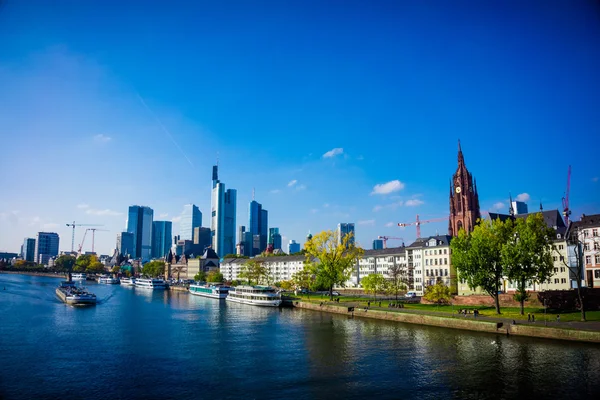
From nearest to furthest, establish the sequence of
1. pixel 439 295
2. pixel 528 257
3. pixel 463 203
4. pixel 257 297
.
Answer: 1. pixel 528 257
2. pixel 439 295
3. pixel 257 297
4. pixel 463 203

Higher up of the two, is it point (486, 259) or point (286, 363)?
point (486, 259)

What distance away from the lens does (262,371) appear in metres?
50.4

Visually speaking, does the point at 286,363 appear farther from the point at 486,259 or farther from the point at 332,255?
the point at 332,255

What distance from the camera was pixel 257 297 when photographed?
140m

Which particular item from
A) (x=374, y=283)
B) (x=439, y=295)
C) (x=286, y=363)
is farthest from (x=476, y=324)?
(x=374, y=283)

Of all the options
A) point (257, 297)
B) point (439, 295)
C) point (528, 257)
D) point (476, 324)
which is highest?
point (528, 257)

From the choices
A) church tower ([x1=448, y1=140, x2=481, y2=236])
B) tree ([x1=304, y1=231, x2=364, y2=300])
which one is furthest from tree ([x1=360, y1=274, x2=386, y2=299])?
church tower ([x1=448, y1=140, x2=481, y2=236])

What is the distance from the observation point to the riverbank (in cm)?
5981

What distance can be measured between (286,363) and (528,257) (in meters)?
51.2

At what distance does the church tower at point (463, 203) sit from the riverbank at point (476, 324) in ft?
266

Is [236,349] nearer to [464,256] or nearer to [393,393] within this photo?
[393,393]

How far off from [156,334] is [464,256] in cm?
6015

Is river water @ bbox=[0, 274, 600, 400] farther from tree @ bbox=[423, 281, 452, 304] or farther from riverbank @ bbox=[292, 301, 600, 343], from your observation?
tree @ bbox=[423, 281, 452, 304]

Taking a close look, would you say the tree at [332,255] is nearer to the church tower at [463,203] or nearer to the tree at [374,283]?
the tree at [374,283]
